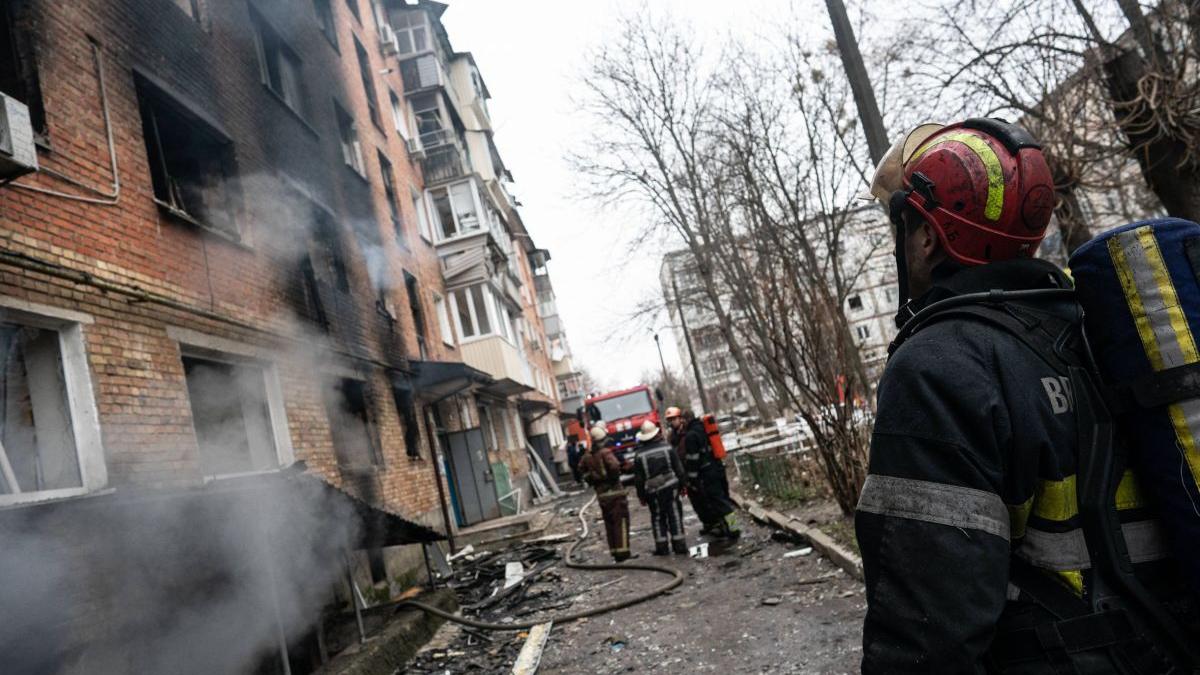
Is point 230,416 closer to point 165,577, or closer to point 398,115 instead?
point 165,577

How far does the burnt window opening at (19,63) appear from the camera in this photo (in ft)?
18.5

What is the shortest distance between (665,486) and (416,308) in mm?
8801

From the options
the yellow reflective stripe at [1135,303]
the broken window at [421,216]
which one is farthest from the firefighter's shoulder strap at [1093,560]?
the broken window at [421,216]

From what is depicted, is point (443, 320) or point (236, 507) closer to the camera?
point (236, 507)

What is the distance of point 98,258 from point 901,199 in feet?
20.1

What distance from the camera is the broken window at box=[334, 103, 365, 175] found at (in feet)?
48.2

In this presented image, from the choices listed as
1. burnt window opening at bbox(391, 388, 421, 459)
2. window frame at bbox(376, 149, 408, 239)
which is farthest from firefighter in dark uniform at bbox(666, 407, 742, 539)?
window frame at bbox(376, 149, 408, 239)

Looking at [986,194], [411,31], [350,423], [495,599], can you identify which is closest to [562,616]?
[495,599]

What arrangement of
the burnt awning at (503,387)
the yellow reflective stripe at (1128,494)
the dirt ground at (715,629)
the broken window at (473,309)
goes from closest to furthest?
the yellow reflective stripe at (1128,494) < the dirt ground at (715,629) < the broken window at (473,309) < the burnt awning at (503,387)

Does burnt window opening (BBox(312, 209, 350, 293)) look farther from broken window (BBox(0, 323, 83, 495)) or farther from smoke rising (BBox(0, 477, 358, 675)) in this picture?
broken window (BBox(0, 323, 83, 495))

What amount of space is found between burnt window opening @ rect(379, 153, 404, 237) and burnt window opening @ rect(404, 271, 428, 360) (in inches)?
33.3

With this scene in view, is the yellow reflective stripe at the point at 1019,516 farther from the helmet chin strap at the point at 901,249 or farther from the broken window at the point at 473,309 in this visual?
the broken window at the point at 473,309

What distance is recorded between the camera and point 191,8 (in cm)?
898

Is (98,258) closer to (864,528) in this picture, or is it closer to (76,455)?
→ (76,455)
